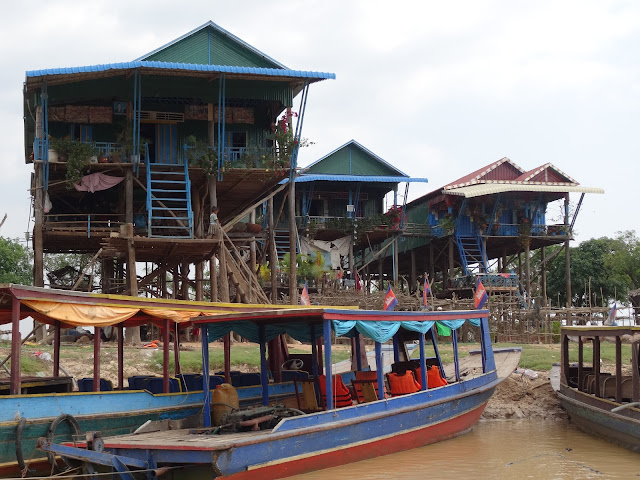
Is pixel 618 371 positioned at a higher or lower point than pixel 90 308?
lower

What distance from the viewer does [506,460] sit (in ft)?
40.1

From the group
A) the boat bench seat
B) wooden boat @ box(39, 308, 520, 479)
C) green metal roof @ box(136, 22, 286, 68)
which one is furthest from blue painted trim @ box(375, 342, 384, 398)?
green metal roof @ box(136, 22, 286, 68)

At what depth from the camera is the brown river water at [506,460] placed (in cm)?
1105

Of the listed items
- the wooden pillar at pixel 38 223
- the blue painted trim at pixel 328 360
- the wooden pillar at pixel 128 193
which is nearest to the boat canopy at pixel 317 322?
the blue painted trim at pixel 328 360

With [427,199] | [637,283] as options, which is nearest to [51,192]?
[427,199]

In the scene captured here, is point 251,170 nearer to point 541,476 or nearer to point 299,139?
point 299,139

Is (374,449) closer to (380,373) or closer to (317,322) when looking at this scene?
(380,373)

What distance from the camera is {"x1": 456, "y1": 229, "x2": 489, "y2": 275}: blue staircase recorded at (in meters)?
33.8

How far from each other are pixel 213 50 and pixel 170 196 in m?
4.28

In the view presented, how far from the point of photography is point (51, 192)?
22.5 metres

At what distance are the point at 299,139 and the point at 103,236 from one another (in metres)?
6.07

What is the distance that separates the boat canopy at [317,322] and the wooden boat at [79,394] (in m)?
1.01

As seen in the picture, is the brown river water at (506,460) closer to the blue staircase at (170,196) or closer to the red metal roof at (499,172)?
the blue staircase at (170,196)

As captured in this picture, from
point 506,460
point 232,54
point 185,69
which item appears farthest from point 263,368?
point 232,54
